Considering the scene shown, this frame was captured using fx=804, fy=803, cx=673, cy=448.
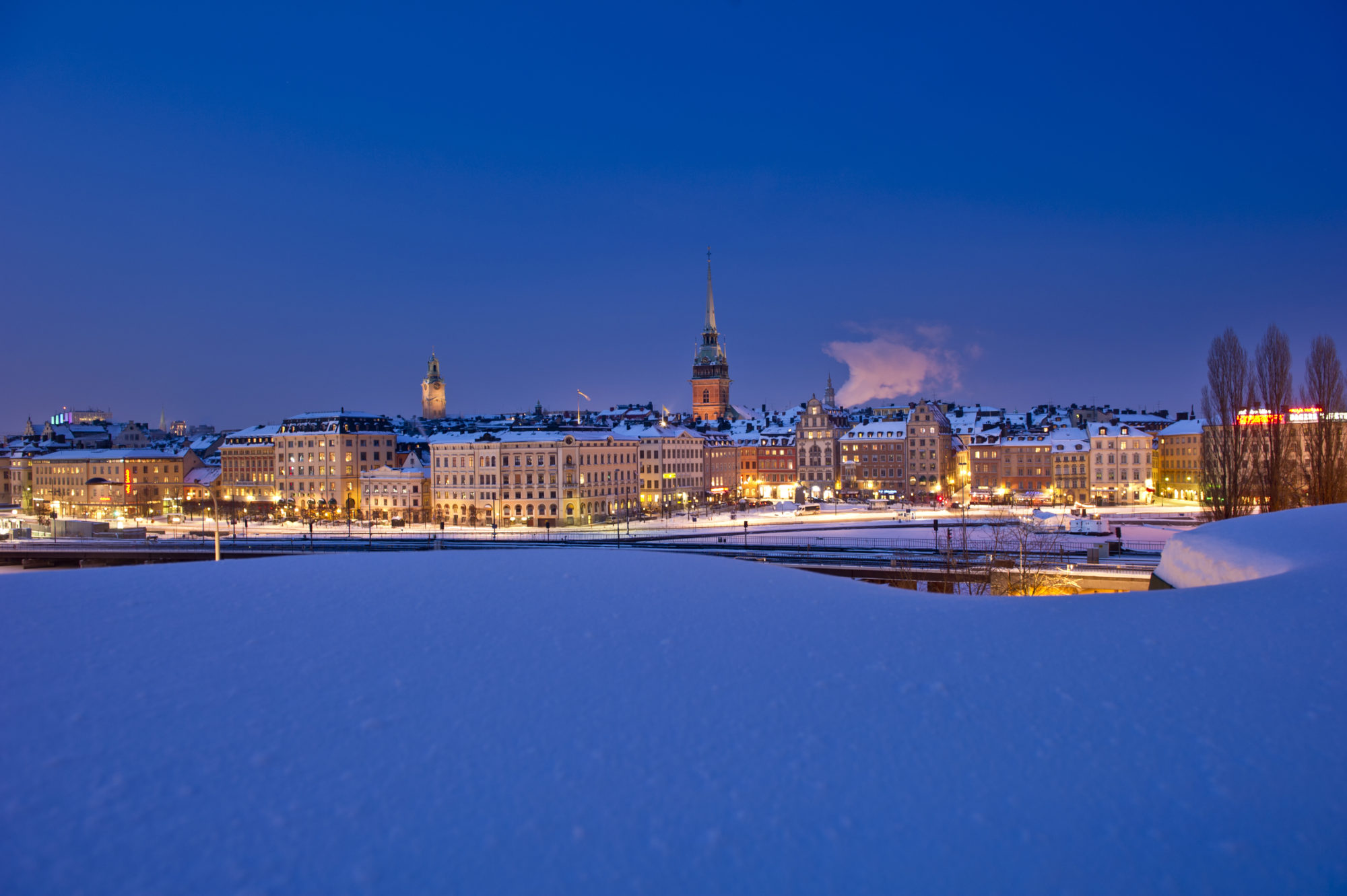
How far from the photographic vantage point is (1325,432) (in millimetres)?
45062

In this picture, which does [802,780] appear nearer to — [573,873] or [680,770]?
[680,770]

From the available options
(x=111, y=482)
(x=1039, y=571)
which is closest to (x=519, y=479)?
(x=1039, y=571)

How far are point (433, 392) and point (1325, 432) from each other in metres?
173

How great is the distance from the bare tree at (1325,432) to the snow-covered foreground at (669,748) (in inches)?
1666

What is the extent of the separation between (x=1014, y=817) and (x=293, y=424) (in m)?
115

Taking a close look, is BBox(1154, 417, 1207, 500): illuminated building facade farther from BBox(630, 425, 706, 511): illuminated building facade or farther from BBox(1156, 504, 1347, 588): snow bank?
BBox(1156, 504, 1347, 588): snow bank

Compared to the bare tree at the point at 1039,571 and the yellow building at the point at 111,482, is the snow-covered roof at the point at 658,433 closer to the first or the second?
the bare tree at the point at 1039,571

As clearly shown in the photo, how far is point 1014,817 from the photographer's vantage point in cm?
565

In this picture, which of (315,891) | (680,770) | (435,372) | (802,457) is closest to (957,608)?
(680,770)

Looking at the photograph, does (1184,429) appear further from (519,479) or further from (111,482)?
(111,482)

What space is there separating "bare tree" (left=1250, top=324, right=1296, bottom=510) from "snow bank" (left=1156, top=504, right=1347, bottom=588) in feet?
103

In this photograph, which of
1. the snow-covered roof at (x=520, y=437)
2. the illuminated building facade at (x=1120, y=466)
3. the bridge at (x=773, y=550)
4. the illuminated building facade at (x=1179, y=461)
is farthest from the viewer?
the illuminated building facade at (x=1179, y=461)

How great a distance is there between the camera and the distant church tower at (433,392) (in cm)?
18738

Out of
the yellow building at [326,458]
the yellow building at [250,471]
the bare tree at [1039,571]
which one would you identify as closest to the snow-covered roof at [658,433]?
the yellow building at [326,458]
